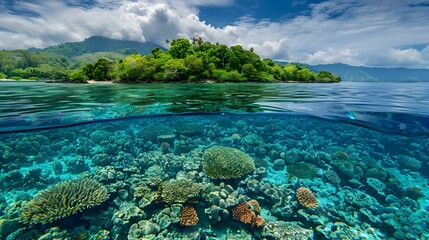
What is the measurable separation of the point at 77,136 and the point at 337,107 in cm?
1567

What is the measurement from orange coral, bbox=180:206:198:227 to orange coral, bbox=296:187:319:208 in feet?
11.2

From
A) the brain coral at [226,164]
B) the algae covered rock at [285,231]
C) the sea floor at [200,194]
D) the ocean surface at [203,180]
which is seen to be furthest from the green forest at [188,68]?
the algae covered rock at [285,231]

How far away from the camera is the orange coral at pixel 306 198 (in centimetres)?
602

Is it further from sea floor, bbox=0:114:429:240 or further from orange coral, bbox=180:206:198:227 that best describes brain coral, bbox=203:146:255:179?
orange coral, bbox=180:206:198:227

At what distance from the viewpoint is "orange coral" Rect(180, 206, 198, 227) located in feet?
16.2

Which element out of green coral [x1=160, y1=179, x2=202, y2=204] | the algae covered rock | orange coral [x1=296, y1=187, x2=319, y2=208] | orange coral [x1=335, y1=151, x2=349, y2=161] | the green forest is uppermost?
the green forest

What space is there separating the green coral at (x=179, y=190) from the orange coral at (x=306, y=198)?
3.24 m

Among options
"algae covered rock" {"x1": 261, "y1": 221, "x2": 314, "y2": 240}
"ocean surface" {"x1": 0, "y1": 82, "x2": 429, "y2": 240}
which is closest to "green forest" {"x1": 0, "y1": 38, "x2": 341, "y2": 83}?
"ocean surface" {"x1": 0, "y1": 82, "x2": 429, "y2": 240}

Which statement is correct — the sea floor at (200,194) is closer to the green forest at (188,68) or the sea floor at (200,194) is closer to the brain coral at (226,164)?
the brain coral at (226,164)

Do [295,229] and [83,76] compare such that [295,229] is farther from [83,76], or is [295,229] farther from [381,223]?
[83,76]

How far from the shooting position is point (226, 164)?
7.04 m

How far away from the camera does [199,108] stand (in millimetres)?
12289

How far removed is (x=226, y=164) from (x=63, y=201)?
481 centimetres

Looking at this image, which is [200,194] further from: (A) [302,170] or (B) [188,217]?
(A) [302,170]
